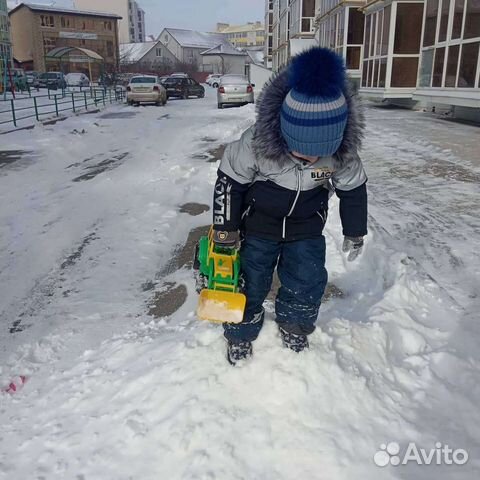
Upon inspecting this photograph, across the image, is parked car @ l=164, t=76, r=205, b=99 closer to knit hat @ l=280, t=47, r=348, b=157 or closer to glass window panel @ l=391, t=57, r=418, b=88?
glass window panel @ l=391, t=57, r=418, b=88

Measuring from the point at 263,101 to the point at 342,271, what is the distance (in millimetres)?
2045

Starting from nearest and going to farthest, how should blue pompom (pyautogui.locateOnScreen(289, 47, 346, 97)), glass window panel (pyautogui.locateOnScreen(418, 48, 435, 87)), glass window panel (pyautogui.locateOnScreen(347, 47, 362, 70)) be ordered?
blue pompom (pyautogui.locateOnScreen(289, 47, 346, 97)) → glass window panel (pyautogui.locateOnScreen(418, 48, 435, 87)) → glass window panel (pyautogui.locateOnScreen(347, 47, 362, 70))

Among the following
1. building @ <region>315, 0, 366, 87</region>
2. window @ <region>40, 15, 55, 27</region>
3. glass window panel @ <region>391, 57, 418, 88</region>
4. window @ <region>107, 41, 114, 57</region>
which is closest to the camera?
glass window panel @ <region>391, 57, 418, 88</region>

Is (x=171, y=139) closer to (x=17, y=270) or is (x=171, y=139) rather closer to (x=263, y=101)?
(x=17, y=270)

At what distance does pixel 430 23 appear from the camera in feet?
51.2

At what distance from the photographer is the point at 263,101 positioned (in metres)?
2.20

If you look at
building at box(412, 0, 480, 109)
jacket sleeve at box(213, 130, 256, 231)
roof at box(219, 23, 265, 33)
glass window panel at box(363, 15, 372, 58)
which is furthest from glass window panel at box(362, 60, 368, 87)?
roof at box(219, 23, 265, 33)

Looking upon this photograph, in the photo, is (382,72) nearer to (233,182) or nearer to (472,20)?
(472,20)

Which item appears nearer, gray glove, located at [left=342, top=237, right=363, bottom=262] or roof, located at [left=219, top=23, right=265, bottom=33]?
gray glove, located at [left=342, top=237, right=363, bottom=262]

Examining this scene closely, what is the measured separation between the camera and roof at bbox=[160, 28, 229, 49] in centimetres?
8600

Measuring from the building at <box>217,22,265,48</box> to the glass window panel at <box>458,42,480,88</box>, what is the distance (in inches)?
4573

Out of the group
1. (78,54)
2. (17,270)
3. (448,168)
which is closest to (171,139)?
(448,168)

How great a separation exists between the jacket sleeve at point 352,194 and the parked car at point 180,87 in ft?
89.8

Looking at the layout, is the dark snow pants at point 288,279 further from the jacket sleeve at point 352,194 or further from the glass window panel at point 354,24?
the glass window panel at point 354,24
